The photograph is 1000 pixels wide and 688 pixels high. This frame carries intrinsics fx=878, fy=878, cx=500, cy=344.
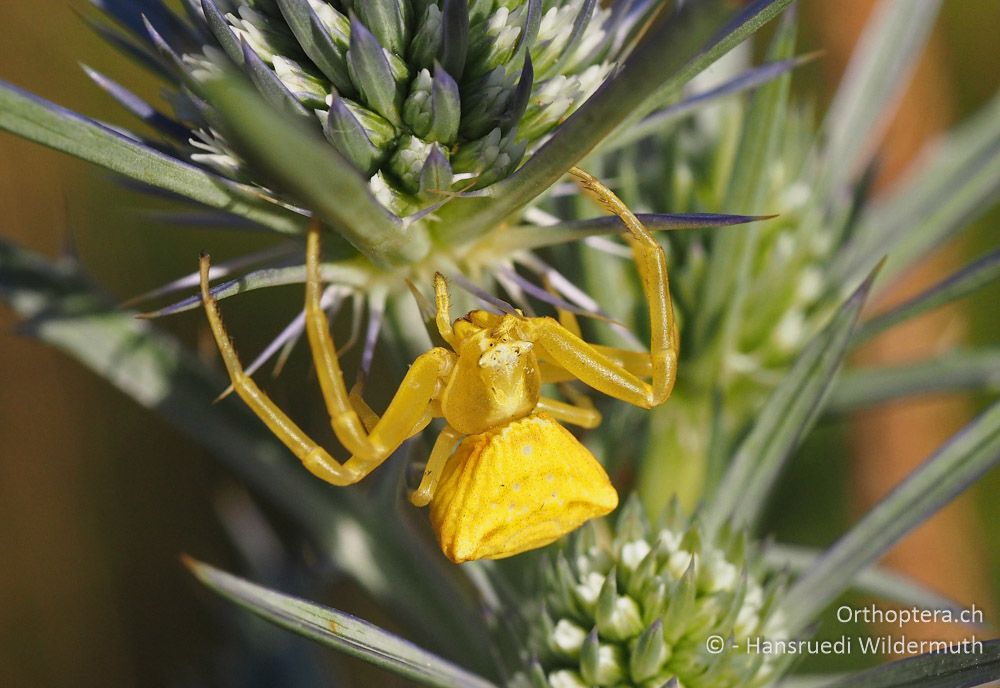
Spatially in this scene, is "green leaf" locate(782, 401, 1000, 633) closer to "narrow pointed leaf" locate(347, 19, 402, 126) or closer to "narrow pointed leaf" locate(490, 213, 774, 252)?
"narrow pointed leaf" locate(490, 213, 774, 252)

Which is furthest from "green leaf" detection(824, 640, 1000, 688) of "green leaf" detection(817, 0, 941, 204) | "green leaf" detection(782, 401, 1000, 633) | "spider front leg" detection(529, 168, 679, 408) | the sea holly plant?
"green leaf" detection(817, 0, 941, 204)

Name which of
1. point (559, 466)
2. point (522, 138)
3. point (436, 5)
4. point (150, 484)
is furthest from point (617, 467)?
point (150, 484)

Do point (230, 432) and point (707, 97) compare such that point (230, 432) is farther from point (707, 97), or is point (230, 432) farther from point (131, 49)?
point (707, 97)

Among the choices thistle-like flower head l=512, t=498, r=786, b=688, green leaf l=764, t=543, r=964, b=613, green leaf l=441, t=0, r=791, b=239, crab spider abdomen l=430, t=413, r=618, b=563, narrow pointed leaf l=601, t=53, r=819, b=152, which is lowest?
green leaf l=764, t=543, r=964, b=613

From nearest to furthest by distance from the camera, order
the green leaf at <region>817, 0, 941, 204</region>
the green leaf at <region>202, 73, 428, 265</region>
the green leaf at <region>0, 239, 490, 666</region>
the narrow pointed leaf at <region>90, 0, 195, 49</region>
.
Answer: the green leaf at <region>202, 73, 428, 265</region> → the narrow pointed leaf at <region>90, 0, 195, 49</region> → the green leaf at <region>0, 239, 490, 666</region> → the green leaf at <region>817, 0, 941, 204</region>

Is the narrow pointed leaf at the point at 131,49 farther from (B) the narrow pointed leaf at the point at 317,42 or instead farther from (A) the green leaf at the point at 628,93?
(A) the green leaf at the point at 628,93

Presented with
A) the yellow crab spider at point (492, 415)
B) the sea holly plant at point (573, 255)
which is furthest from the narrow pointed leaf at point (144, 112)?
the yellow crab spider at point (492, 415)

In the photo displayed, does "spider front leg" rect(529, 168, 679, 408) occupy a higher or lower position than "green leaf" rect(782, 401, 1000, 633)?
higher

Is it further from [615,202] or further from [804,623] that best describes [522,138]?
[804,623]
